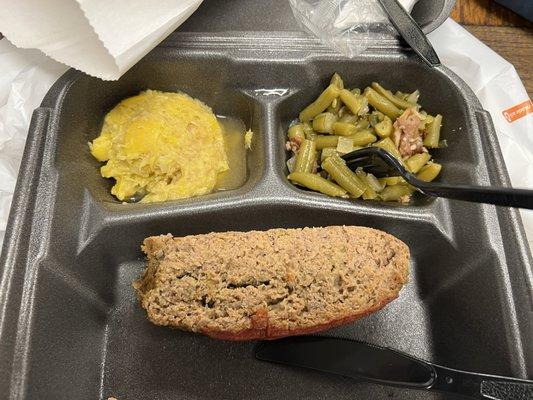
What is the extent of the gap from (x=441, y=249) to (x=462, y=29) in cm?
98

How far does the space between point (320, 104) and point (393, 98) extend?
27 cm

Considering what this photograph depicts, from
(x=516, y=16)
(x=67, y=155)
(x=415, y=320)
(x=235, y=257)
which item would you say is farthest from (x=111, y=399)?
(x=516, y=16)

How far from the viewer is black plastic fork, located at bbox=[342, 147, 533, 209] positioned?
3.51 ft

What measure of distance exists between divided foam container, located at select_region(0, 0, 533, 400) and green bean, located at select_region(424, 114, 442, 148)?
1.9 inches

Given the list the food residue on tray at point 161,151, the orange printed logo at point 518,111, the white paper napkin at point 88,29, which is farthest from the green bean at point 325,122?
the orange printed logo at point 518,111

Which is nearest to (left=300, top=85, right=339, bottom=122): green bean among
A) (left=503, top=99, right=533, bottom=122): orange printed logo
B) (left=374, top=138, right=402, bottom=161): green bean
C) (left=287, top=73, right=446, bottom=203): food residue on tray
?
(left=287, top=73, right=446, bottom=203): food residue on tray

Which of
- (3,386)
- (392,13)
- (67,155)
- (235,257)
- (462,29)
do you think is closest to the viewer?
(3,386)

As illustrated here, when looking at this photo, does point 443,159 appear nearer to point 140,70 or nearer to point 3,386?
point 140,70

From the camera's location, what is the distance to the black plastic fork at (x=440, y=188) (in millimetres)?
1069

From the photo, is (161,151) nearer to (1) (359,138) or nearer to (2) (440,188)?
(1) (359,138)

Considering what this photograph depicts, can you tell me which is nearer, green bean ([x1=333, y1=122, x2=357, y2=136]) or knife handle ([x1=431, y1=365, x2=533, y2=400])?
knife handle ([x1=431, y1=365, x2=533, y2=400])

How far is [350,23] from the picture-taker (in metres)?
1.64

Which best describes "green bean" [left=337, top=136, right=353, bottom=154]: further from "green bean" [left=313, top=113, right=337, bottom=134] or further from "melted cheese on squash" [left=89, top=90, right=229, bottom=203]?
"melted cheese on squash" [left=89, top=90, right=229, bottom=203]

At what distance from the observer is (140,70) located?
164 cm
